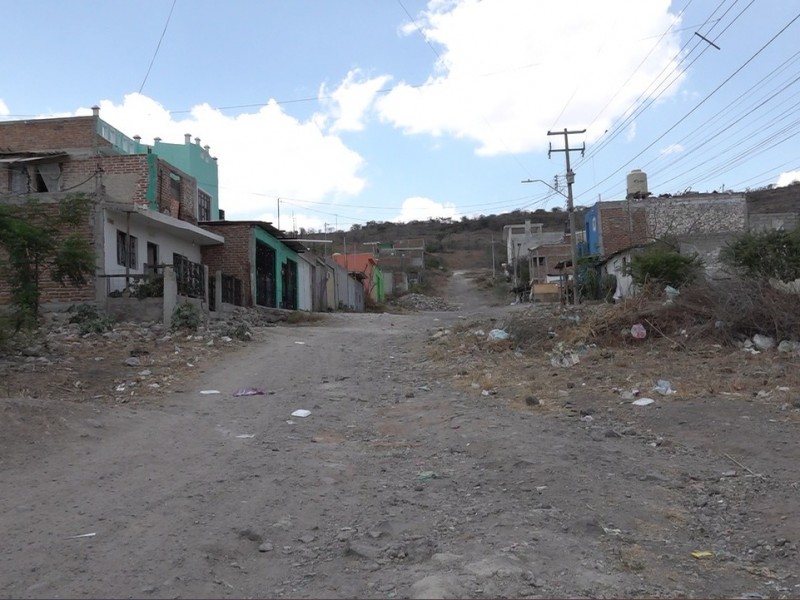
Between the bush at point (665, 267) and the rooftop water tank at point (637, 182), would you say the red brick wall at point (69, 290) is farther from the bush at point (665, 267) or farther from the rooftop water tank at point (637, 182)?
the rooftop water tank at point (637, 182)

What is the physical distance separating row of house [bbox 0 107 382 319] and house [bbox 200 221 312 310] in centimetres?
3

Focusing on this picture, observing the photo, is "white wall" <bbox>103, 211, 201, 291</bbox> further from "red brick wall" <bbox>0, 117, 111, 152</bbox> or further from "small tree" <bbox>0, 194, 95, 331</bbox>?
"red brick wall" <bbox>0, 117, 111, 152</bbox>

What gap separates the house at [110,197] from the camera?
17109 millimetres

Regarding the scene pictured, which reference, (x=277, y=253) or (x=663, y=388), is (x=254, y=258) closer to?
(x=277, y=253)

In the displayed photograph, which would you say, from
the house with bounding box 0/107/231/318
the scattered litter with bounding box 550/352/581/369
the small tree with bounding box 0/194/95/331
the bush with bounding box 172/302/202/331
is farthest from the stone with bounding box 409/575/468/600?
the house with bounding box 0/107/231/318

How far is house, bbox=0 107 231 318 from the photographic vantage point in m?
17.1

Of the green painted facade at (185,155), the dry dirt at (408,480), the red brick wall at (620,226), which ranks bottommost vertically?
the dry dirt at (408,480)

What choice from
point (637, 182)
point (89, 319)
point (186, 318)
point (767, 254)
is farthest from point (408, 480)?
point (637, 182)

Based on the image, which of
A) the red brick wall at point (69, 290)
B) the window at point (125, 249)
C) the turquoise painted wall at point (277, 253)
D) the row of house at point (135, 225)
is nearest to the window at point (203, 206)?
the row of house at point (135, 225)

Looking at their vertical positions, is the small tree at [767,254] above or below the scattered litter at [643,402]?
above

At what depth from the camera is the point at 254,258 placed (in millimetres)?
24609

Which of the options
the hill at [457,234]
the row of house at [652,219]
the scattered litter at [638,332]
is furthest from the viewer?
the hill at [457,234]

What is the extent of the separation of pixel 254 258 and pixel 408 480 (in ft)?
64.6

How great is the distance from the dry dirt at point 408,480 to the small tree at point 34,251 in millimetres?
1851
